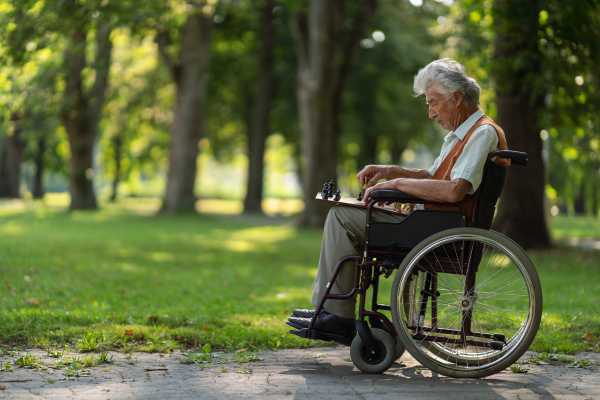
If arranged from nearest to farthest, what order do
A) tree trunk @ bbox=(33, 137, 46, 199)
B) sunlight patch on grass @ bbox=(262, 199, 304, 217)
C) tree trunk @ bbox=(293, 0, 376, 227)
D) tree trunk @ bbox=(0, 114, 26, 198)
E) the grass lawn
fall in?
the grass lawn → tree trunk @ bbox=(293, 0, 376, 227) → sunlight patch on grass @ bbox=(262, 199, 304, 217) → tree trunk @ bbox=(0, 114, 26, 198) → tree trunk @ bbox=(33, 137, 46, 199)

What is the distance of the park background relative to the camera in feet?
22.2

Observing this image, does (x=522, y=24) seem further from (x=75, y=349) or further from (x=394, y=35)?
(x=394, y=35)

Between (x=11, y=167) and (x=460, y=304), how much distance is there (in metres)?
33.7

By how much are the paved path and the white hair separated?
Answer: 1.52 metres

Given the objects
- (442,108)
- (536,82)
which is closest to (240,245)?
(536,82)

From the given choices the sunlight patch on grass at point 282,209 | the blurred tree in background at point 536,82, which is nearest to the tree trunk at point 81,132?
Answer: the sunlight patch on grass at point 282,209

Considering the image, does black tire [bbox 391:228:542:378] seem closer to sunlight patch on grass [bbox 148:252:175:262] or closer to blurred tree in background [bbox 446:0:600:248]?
blurred tree in background [bbox 446:0:600:248]

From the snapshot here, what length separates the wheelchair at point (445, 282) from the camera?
4160 mm

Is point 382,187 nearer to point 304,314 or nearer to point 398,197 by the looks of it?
point 398,197

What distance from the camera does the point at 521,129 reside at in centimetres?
1270

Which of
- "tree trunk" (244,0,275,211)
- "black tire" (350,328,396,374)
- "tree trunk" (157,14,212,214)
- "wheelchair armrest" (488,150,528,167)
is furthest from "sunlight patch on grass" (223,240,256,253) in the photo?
"tree trunk" (244,0,275,211)

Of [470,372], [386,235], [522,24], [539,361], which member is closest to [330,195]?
[386,235]

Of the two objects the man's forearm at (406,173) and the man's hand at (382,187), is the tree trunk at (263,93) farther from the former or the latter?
the man's hand at (382,187)

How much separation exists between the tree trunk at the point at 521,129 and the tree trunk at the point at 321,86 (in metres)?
6.14
